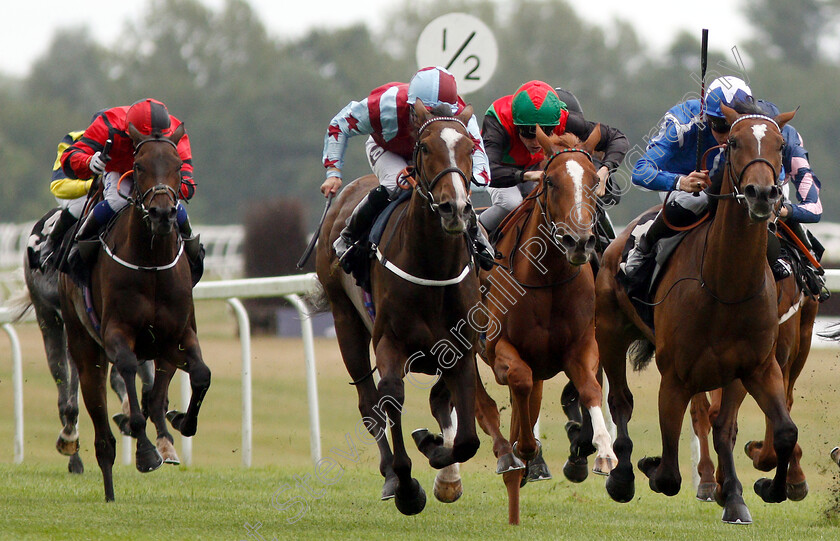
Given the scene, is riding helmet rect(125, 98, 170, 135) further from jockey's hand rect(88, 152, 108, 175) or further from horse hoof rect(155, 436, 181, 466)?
horse hoof rect(155, 436, 181, 466)

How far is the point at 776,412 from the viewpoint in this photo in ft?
18.7

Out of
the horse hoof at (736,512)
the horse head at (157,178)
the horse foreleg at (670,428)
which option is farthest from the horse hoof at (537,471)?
the horse head at (157,178)

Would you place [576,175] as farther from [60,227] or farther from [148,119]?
[60,227]

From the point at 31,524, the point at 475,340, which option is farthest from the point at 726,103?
the point at 31,524

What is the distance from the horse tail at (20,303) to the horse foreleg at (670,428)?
536 cm

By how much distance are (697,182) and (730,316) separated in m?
0.65

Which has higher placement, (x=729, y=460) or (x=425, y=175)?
(x=425, y=175)

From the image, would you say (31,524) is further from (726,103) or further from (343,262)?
(726,103)

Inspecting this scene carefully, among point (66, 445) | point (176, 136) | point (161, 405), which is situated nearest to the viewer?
point (176, 136)

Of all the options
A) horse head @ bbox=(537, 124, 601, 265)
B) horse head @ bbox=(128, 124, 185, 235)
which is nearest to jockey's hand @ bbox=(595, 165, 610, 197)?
horse head @ bbox=(537, 124, 601, 265)

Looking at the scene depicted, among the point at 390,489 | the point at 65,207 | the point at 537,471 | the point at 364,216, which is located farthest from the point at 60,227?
the point at 537,471

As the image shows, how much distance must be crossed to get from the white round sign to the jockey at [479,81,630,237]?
165cm

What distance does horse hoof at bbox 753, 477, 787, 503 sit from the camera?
5.84 metres

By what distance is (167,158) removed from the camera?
6.77 meters
